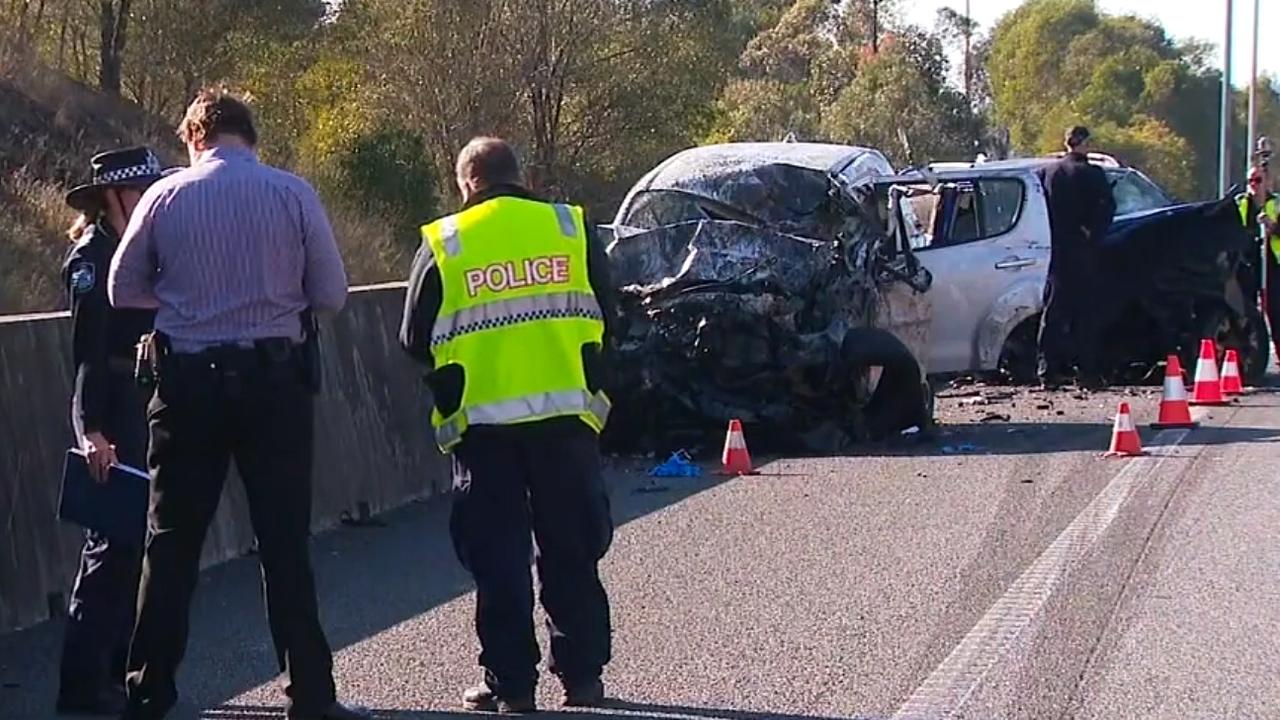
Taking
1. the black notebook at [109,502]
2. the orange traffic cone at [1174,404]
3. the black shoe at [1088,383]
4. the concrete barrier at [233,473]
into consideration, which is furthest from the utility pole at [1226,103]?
the black notebook at [109,502]

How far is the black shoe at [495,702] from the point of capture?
630 centimetres

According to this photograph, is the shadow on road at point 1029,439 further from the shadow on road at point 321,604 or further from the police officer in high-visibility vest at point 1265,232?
the police officer in high-visibility vest at point 1265,232

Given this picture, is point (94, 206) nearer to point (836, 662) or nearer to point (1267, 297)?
point (836, 662)

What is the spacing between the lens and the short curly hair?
19.2 ft

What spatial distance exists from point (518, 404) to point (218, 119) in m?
1.26

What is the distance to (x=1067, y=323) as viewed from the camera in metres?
15.7

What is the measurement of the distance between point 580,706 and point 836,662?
1.04 metres

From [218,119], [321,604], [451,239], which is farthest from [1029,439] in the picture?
[218,119]

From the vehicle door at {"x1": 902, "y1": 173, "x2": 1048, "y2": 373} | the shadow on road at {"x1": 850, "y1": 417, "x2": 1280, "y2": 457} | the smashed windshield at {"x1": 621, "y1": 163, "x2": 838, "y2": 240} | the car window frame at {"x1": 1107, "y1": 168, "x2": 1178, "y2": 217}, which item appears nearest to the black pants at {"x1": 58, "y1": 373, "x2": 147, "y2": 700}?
the shadow on road at {"x1": 850, "y1": 417, "x2": 1280, "y2": 457}

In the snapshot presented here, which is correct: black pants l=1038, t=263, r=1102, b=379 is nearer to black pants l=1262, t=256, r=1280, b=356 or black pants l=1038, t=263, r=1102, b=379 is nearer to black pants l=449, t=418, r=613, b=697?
black pants l=1262, t=256, r=1280, b=356

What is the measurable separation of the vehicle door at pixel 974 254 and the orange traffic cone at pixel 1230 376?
1.52 metres

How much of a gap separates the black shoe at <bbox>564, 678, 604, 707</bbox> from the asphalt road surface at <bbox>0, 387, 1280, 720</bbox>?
107 millimetres

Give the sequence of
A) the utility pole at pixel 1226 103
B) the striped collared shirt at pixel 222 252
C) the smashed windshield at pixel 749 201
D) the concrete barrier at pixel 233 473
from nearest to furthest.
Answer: the striped collared shirt at pixel 222 252 < the concrete barrier at pixel 233 473 < the smashed windshield at pixel 749 201 < the utility pole at pixel 1226 103

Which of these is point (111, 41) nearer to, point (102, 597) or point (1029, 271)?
point (1029, 271)
